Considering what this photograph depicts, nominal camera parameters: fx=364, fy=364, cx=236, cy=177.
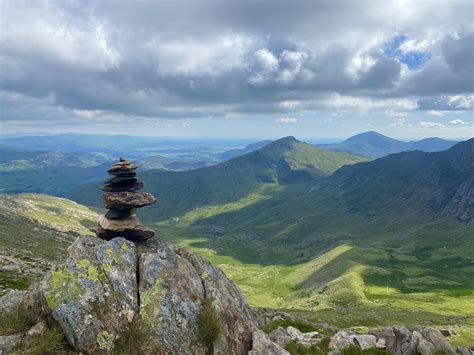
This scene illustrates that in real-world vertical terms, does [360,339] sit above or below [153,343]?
below

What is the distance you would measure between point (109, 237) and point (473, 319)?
188346 millimetres

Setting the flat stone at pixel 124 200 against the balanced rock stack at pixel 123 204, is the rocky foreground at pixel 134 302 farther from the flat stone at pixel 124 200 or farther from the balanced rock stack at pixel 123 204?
the flat stone at pixel 124 200

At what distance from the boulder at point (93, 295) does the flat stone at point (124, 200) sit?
582 cm

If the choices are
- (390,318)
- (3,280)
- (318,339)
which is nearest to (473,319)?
(390,318)

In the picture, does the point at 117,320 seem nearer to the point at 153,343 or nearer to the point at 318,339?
the point at 153,343

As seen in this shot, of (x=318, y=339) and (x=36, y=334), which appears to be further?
(x=318, y=339)

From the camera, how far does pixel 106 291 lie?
25.1m

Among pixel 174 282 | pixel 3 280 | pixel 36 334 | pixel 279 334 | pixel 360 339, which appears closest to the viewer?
pixel 36 334

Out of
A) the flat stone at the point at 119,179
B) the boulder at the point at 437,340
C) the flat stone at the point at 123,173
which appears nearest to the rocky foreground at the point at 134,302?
the flat stone at the point at 119,179

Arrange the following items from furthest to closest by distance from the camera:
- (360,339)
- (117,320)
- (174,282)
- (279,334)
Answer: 1. (279,334)
2. (360,339)
3. (174,282)
4. (117,320)

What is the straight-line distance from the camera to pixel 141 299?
84.2 feet

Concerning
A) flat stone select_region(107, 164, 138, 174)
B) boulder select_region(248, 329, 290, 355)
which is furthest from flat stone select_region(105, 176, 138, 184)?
boulder select_region(248, 329, 290, 355)

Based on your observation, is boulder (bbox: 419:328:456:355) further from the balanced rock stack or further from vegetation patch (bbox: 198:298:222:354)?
the balanced rock stack

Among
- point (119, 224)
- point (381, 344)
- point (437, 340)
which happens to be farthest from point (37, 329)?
point (437, 340)
